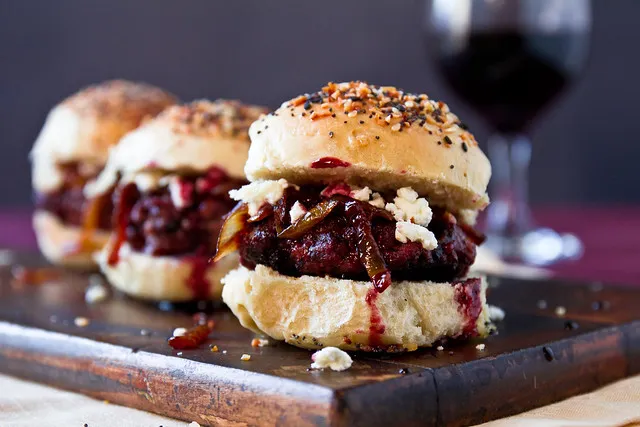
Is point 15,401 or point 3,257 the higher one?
point 3,257

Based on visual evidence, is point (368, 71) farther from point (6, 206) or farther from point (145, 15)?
point (6, 206)

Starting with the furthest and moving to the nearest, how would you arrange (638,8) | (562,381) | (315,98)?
(638,8)
(315,98)
(562,381)

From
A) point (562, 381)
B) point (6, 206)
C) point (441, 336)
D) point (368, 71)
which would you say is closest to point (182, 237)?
point (441, 336)

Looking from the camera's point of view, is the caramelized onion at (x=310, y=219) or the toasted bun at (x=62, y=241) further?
the toasted bun at (x=62, y=241)

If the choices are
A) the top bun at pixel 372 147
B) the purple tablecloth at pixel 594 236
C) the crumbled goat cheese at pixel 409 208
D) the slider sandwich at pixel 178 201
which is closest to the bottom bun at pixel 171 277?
the slider sandwich at pixel 178 201

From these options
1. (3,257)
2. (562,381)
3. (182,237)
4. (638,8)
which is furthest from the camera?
(638,8)

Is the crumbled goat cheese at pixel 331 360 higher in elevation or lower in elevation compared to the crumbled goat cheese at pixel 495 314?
lower

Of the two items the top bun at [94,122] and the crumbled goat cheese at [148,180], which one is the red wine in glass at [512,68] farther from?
the crumbled goat cheese at [148,180]

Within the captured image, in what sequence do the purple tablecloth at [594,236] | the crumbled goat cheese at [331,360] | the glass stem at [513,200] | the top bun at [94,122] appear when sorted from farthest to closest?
the glass stem at [513,200]
the purple tablecloth at [594,236]
the top bun at [94,122]
the crumbled goat cheese at [331,360]
